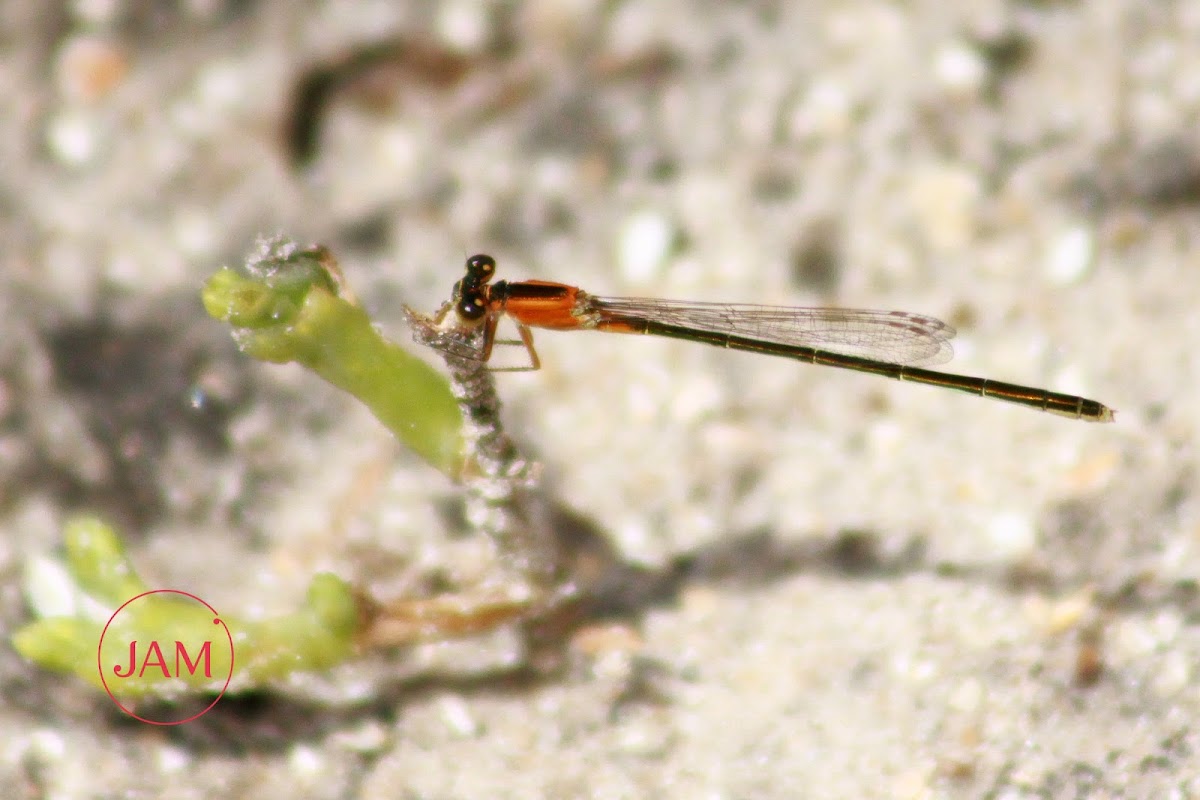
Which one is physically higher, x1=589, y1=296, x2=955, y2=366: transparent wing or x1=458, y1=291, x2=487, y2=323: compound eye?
x1=589, y1=296, x2=955, y2=366: transparent wing

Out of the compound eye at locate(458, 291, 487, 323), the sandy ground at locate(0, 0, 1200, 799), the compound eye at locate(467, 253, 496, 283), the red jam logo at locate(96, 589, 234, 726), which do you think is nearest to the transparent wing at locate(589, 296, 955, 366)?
the sandy ground at locate(0, 0, 1200, 799)

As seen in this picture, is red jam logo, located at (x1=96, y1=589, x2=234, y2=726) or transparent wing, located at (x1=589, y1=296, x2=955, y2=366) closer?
red jam logo, located at (x1=96, y1=589, x2=234, y2=726)

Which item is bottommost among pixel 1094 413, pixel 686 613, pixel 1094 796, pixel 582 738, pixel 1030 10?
pixel 1094 796

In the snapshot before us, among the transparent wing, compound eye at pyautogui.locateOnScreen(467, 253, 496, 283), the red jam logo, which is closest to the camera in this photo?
the red jam logo

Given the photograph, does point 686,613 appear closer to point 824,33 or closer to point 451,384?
point 451,384

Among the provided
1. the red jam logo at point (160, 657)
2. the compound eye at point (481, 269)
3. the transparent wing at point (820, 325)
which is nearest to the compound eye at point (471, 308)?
the compound eye at point (481, 269)

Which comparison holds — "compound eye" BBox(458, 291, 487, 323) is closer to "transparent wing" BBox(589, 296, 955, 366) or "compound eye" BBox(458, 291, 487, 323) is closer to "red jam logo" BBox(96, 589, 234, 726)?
"transparent wing" BBox(589, 296, 955, 366)

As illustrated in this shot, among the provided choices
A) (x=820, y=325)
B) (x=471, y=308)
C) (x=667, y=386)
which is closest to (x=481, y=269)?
(x=471, y=308)

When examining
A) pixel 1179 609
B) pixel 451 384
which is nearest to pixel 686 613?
pixel 451 384
